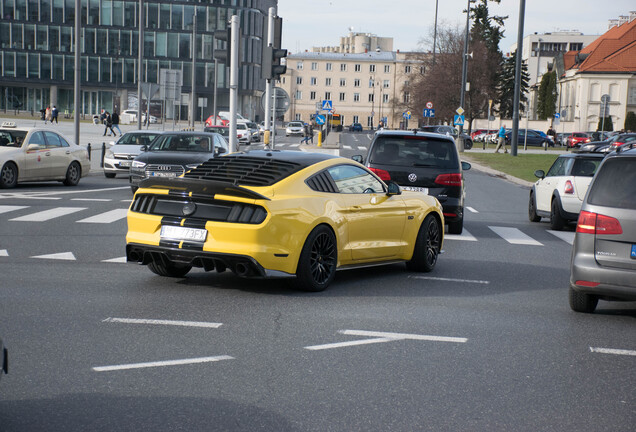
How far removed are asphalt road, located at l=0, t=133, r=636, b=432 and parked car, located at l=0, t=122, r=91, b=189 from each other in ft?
36.6

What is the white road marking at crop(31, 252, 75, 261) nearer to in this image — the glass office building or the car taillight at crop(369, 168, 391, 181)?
the car taillight at crop(369, 168, 391, 181)

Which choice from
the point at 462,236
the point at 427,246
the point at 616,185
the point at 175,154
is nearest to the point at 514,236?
the point at 462,236

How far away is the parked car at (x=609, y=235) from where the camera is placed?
822 cm

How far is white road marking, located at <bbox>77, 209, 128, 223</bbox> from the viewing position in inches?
649

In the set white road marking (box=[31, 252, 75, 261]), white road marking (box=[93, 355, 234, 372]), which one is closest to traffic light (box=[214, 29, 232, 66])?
white road marking (box=[31, 252, 75, 261])

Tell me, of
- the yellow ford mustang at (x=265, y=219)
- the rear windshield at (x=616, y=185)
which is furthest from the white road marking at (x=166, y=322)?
the rear windshield at (x=616, y=185)

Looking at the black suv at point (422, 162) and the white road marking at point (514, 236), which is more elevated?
the black suv at point (422, 162)

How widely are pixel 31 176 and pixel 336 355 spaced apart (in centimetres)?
1838

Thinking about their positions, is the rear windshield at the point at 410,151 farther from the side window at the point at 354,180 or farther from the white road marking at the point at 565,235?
the side window at the point at 354,180

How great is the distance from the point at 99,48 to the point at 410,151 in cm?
9200

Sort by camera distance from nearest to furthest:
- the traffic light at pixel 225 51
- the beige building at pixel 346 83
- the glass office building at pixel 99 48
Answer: the traffic light at pixel 225 51 → the glass office building at pixel 99 48 → the beige building at pixel 346 83

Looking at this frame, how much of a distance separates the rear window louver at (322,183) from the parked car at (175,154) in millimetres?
11369

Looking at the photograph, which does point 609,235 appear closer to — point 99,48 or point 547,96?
point 99,48

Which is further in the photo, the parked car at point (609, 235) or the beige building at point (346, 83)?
the beige building at point (346, 83)
